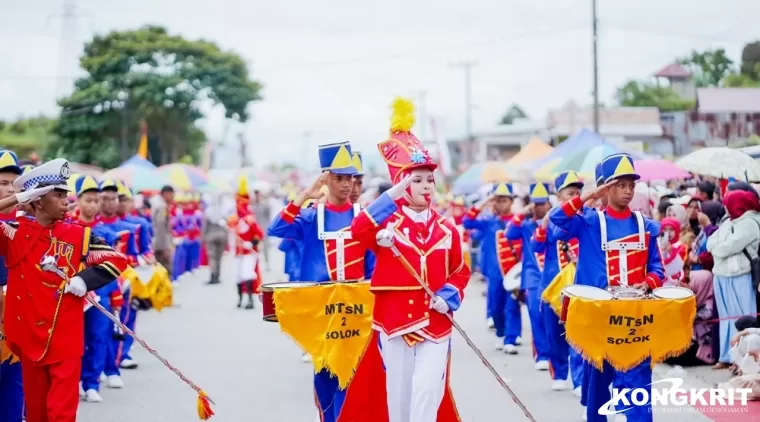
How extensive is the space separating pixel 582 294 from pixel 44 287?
3.92 meters

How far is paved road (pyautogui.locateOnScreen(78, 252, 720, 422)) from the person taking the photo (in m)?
10.1

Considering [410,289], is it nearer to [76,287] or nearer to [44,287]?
[76,287]

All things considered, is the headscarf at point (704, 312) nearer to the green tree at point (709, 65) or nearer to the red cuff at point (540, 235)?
the red cuff at point (540, 235)

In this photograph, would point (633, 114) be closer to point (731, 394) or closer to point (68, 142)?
point (68, 142)

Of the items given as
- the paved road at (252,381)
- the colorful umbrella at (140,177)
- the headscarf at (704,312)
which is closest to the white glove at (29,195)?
the paved road at (252,381)

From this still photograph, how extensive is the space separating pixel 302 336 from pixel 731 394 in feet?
14.1

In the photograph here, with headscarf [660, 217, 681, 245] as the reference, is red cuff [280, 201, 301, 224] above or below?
above

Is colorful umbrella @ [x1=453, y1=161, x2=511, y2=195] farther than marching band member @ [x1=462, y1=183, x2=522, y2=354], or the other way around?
colorful umbrella @ [x1=453, y1=161, x2=511, y2=195]

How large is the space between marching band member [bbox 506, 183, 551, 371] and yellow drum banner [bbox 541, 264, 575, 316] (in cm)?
95

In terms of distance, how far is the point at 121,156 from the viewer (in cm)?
4791

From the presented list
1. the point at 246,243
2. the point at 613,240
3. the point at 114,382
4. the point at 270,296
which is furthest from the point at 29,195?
Result: the point at 246,243

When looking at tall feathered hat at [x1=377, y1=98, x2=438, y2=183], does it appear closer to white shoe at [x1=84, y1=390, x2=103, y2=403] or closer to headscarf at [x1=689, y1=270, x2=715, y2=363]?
white shoe at [x1=84, y1=390, x2=103, y2=403]

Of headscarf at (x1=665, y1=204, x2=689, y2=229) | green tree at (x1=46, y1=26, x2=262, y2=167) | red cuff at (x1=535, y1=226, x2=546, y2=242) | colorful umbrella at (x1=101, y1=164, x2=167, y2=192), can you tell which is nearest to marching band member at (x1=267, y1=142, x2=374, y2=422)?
red cuff at (x1=535, y1=226, x2=546, y2=242)

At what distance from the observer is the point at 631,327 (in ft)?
25.6
